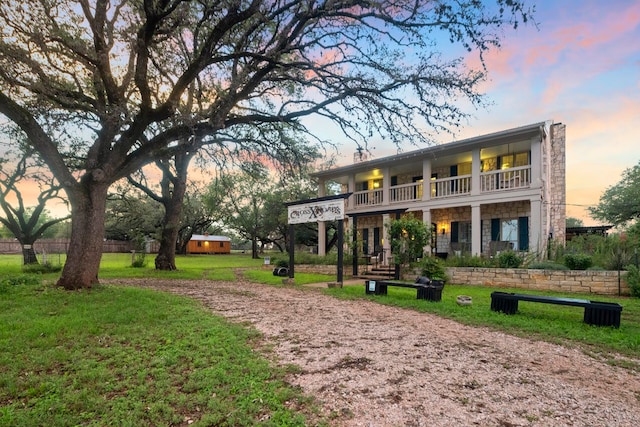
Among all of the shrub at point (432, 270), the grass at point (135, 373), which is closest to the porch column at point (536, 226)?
the shrub at point (432, 270)

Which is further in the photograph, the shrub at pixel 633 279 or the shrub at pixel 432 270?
the shrub at pixel 432 270

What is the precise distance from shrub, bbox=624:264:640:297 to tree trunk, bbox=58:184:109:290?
13.9 metres

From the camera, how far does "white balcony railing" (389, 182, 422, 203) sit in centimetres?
1797

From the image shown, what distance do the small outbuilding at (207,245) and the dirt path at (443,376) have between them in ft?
142

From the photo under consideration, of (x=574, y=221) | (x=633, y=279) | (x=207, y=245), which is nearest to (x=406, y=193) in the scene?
(x=633, y=279)

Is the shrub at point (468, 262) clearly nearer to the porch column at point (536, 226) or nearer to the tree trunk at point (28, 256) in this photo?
the porch column at point (536, 226)

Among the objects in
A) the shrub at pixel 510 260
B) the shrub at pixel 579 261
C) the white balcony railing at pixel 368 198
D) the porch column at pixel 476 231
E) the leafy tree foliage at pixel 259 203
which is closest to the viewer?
the shrub at pixel 579 261

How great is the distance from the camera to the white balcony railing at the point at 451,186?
1585 cm

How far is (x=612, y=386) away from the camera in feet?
11.0

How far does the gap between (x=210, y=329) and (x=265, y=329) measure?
856 mm

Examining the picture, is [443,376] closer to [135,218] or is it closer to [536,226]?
[536,226]

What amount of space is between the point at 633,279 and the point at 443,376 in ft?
27.5

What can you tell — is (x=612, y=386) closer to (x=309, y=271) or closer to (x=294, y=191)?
(x=309, y=271)

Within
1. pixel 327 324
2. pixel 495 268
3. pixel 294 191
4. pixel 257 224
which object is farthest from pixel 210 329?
pixel 257 224
